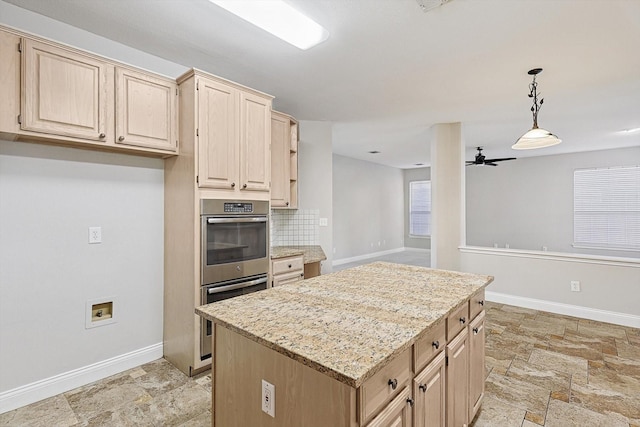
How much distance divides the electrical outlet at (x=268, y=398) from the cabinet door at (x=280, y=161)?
2.60m

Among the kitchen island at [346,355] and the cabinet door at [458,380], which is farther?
the cabinet door at [458,380]

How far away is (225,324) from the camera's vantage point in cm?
126

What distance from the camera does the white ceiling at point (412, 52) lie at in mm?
2035

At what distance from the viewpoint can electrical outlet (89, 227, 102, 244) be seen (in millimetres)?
2359

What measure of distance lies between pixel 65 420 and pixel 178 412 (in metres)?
0.68

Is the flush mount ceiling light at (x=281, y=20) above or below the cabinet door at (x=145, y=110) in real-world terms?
above

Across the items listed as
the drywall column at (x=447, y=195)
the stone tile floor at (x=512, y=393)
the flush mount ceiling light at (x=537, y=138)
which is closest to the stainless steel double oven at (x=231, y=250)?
the stone tile floor at (x=512, y=393)

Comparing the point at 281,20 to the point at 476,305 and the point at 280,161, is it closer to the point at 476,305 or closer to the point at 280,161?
the point at 280,161

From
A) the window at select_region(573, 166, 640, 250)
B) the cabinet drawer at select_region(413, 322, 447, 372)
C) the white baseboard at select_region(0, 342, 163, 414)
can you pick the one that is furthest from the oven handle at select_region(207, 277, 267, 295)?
the window at select_region(573, 166, 640, 250)

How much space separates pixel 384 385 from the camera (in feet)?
3.42

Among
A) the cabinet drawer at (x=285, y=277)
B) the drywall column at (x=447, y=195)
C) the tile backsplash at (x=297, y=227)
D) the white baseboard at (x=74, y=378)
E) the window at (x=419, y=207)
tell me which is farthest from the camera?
the window at (x=419, y=207)

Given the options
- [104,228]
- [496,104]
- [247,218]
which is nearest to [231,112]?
[247,218]

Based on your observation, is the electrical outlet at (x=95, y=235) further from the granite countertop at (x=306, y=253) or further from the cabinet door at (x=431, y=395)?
the cabinet door at (x=431, y=395)

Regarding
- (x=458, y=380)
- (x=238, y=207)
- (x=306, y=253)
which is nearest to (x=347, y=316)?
(x=458, y=380)
